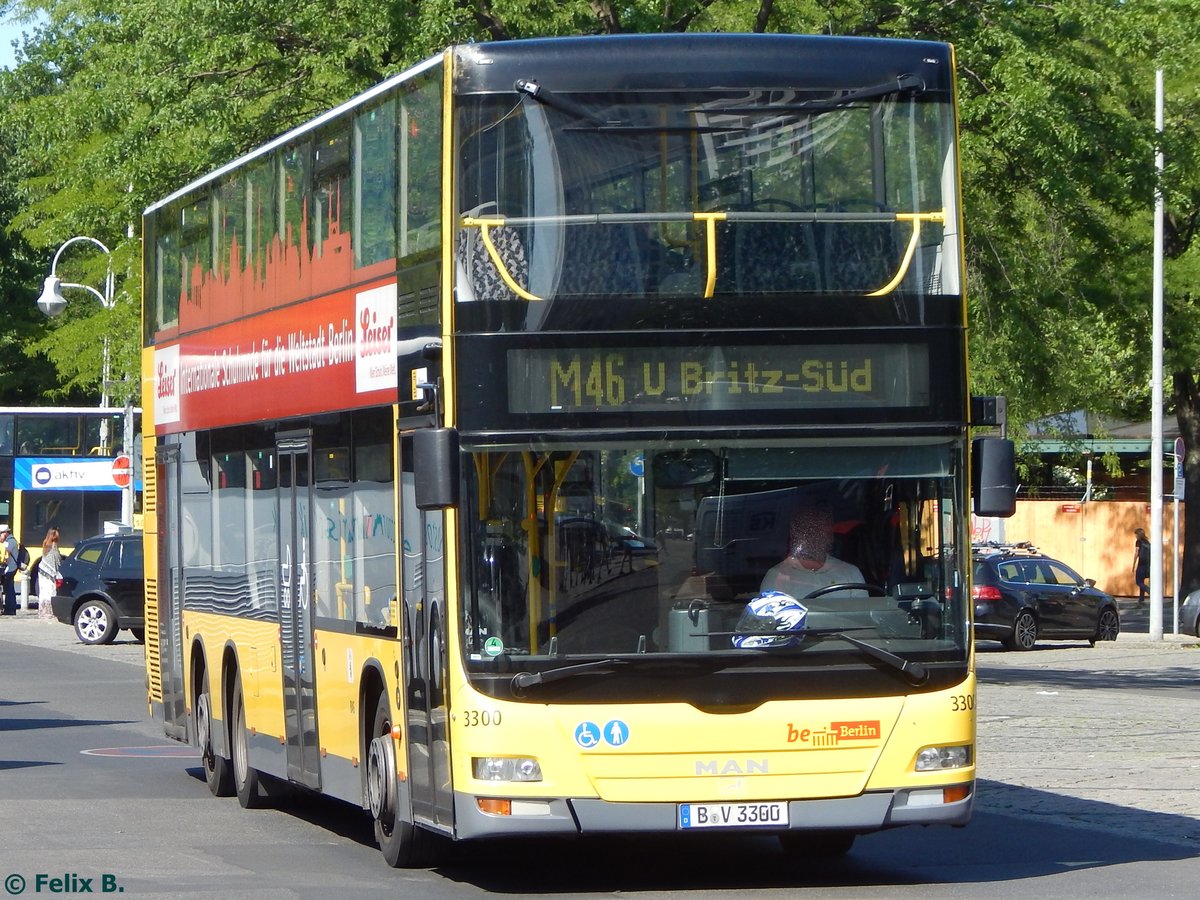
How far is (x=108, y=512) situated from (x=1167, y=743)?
1650 inches

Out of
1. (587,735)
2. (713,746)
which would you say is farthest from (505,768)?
(713,746)

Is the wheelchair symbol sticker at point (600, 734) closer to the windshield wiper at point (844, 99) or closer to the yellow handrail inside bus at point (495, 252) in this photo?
the yellow handrail inside bus at point (495, 252)

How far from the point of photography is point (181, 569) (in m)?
16.2

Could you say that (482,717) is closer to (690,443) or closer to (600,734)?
(600,734)

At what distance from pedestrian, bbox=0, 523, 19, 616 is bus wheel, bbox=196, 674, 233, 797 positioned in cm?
3368

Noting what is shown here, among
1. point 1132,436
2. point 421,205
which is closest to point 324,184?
point 421,205

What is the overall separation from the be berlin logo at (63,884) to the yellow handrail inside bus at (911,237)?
4.52m

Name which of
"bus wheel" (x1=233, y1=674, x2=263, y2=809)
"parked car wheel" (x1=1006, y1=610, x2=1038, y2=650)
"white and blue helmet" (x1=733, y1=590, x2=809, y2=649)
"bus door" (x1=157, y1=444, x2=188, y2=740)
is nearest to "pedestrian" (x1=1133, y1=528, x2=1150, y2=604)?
"parked car wheel" (x1=1006, y1=610, x2=1038, y2=650)

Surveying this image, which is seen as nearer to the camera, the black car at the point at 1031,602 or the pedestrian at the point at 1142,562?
the black car at the point at 1031,602

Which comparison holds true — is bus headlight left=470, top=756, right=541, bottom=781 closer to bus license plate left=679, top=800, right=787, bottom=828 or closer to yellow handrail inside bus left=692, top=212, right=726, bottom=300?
bus license plate left=679, top=800, right=787, bottom=828

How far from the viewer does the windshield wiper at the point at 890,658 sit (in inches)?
396

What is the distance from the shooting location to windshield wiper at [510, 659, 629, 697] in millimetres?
9820

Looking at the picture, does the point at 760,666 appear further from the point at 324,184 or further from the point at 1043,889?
the point at 324,184

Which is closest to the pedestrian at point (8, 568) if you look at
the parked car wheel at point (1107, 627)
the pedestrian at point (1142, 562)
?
the pedestrian at point (1142, 562)
